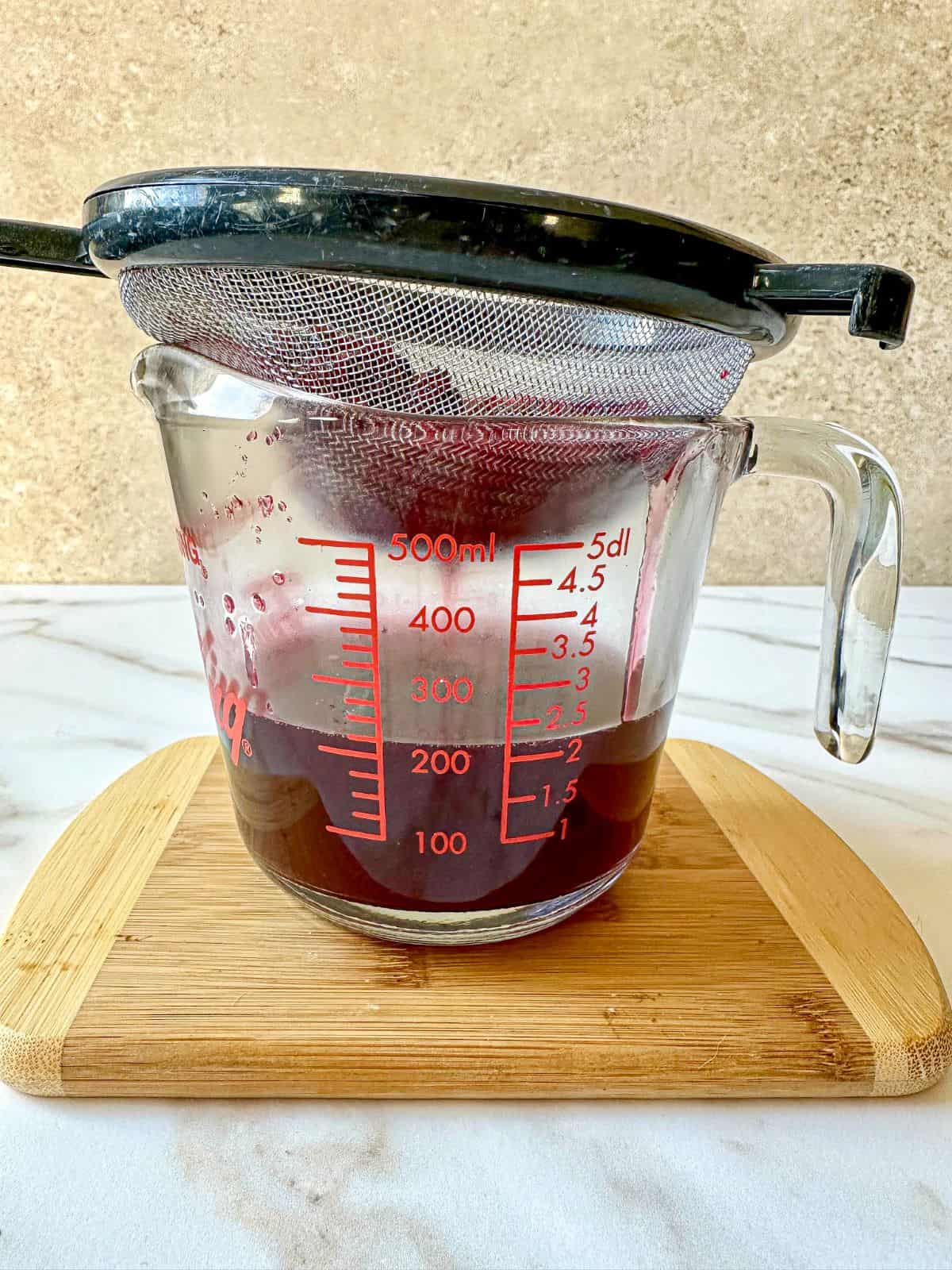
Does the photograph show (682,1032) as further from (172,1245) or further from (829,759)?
(829,759)

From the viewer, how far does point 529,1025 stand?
1.34 feet

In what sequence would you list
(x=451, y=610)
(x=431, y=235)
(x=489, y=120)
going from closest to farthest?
(x=431, y=235)
(x=451, y=610)
(x=489, y=120)

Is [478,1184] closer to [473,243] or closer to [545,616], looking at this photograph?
[545,616]

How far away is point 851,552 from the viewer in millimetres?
477

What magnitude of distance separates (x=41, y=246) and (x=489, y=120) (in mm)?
869

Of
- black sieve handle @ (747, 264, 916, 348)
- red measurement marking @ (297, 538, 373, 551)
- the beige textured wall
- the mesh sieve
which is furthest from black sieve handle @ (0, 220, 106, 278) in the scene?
the beige textured wall

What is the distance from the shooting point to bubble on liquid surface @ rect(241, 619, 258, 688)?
0.46m

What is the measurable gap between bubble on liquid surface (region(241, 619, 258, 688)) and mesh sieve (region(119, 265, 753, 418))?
0.38ft

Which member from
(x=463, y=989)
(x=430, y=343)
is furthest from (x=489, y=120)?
(x=463, y=989)

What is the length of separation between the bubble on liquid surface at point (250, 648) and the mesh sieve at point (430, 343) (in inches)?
4.5

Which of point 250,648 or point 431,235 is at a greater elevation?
point 431,235

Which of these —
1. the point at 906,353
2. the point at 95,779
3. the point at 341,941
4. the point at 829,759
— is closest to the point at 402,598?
the point at 341,941

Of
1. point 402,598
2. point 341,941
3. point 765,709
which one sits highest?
point 402,598

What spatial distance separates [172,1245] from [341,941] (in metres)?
0.16
